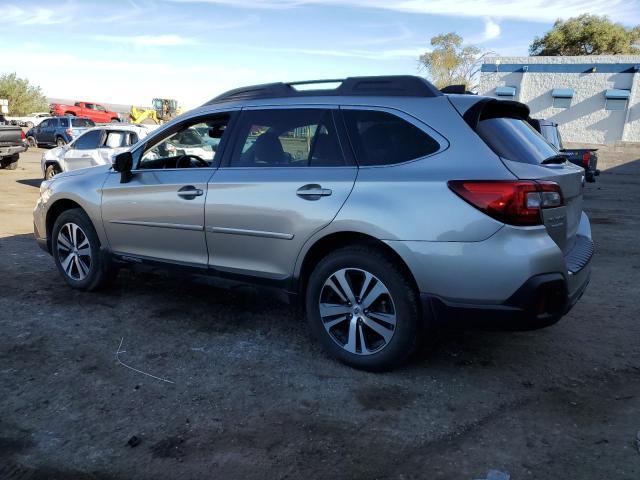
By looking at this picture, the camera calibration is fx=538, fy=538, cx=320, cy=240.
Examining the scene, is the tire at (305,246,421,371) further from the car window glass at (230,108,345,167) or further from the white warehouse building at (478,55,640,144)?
the white warehouse building at (478,55,640,144)

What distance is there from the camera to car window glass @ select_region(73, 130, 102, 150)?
11.9 m

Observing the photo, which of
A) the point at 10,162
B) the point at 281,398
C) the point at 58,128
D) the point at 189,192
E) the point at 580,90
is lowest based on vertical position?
the point at 281,398

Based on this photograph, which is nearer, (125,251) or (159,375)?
(159,375)

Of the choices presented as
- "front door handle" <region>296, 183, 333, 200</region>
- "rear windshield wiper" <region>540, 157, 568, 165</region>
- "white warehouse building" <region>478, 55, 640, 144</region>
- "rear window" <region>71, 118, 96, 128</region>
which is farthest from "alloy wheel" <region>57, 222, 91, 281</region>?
"white warehouse building" <region>478, 55, 640, 144</region>

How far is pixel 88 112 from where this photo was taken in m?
41.4

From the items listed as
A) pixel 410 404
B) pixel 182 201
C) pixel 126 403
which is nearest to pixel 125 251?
pixel 182 201

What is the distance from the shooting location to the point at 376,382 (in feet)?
11.2

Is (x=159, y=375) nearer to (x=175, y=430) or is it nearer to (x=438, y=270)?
(x=175, y=430)

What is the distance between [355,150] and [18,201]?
33.1ft

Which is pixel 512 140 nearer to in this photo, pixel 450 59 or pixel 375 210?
pixel 375 210

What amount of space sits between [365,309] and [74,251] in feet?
10.1

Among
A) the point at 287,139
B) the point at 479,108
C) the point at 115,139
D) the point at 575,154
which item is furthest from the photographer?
the point at 575,154

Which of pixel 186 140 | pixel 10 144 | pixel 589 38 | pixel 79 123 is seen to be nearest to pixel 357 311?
pixel 186 140

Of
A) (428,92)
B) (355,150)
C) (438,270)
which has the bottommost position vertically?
(438,270)
